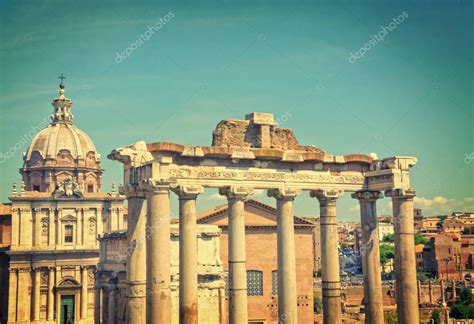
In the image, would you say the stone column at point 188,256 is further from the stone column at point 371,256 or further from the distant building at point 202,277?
the distant building at point 202,277

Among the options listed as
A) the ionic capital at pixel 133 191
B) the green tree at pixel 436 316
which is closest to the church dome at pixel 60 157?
the green tree at pixel 436 316

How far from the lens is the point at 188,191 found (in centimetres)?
2238

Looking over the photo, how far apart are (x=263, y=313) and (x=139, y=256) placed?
35821mm

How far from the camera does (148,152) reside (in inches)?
866

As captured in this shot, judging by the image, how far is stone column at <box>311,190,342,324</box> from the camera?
25.5 meters

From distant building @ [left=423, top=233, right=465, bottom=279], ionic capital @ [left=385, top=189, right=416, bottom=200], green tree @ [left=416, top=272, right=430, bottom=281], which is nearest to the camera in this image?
ionic capital @ [left=385, top=189, right=416, bottom=200]

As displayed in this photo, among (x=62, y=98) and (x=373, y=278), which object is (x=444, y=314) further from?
(x=373, y=278)

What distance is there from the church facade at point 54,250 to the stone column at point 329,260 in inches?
1485

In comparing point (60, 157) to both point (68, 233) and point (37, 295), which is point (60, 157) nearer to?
point (68, 233)

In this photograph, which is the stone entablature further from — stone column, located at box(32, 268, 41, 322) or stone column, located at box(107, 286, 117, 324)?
stone column, located at box(32, 268, 41, 322)

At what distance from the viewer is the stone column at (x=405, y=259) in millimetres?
25197

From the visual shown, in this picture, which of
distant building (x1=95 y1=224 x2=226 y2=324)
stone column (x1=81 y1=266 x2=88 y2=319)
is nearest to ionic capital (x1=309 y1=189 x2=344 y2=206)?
distant building (x1=95 y1=224 x2=226 y2=324)

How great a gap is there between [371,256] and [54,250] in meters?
39.3

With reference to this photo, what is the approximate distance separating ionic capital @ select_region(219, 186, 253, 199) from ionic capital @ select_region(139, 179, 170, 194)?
9.34ft
